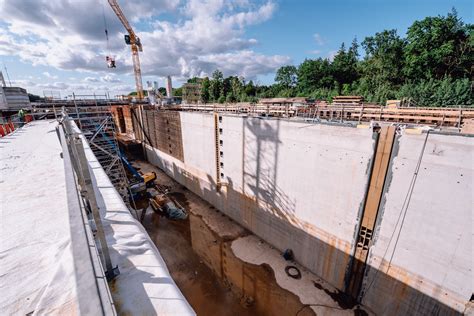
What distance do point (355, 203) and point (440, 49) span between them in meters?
41.5

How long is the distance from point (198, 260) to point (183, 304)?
11.8m

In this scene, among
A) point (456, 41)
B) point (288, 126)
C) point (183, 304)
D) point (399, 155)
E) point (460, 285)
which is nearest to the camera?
point (183, 304)

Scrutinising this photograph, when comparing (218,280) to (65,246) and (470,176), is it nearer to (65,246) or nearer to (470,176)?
(65,246)

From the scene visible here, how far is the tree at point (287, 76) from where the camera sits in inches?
3312

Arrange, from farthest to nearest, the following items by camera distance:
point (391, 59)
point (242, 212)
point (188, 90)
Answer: point (188, 90), point (391, 59), point (242, 212)

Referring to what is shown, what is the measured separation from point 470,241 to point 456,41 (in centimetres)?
4513

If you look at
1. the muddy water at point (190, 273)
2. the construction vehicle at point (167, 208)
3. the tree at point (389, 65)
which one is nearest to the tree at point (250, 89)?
the tree at point (389, 65)

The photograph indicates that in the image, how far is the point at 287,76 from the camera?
85.1m

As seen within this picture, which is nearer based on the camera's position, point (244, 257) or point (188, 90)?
point (244, 257)

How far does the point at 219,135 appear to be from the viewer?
15609mm

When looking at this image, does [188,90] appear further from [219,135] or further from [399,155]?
[399,155]

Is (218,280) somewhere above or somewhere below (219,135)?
below

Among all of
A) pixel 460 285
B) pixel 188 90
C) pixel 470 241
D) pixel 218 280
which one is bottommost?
pixel 218 280

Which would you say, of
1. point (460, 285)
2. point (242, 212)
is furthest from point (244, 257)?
point (460, 285)
